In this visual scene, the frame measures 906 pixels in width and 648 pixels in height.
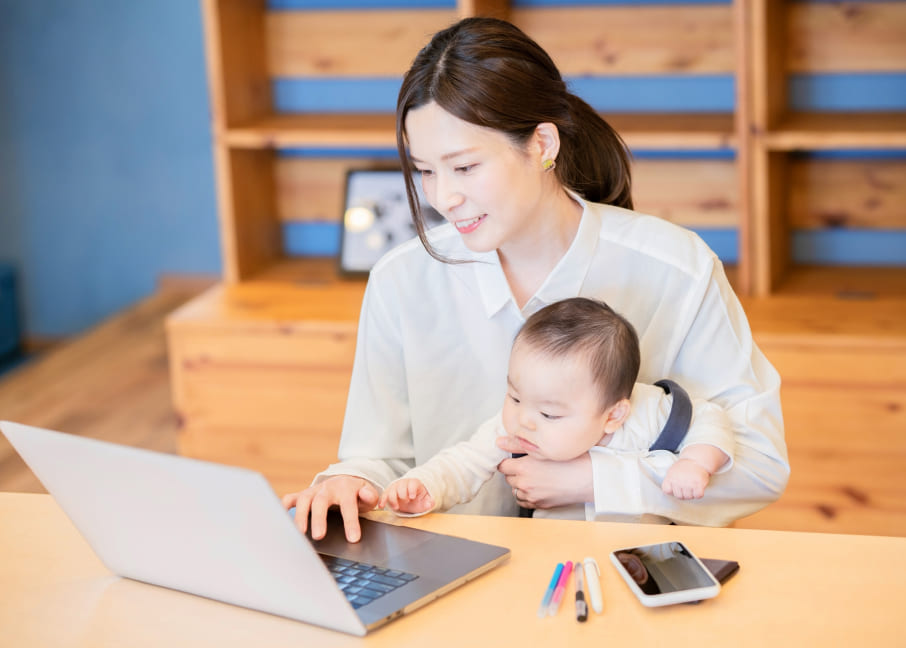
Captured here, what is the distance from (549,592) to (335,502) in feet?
0.98

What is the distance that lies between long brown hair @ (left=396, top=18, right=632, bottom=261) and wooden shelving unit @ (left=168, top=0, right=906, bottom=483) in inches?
40.1

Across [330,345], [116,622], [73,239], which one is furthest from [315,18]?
[116,622]

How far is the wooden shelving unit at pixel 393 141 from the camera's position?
2.45 metres

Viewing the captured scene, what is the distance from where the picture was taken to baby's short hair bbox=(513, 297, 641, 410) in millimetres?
1299

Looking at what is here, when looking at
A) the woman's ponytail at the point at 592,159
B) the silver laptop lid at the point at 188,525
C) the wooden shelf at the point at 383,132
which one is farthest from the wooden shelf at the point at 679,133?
the silver laptop lid at the point at 188,525

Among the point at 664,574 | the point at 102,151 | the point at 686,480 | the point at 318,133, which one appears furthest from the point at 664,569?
the point at 102,151

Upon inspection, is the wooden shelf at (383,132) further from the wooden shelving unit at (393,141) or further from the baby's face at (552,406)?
the baby's face at (552,406)

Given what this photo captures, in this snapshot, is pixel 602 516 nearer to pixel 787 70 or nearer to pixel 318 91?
pixel 787 70

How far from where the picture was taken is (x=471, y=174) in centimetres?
134

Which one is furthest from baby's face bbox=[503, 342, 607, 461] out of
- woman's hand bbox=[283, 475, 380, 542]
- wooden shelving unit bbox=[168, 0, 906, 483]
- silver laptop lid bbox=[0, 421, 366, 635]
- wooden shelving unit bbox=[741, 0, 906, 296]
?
wooden shelving unit bbox=[741, 0, 906, 296]

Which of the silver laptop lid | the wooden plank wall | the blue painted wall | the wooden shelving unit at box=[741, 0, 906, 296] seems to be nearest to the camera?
the silver laptop lid

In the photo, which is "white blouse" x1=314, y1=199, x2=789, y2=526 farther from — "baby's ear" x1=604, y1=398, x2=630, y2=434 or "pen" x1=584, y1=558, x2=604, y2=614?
"pen" x1=584, y1=558, x2=604, y2=614

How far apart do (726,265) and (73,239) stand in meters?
2.31

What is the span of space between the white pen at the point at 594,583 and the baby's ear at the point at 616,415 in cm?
30
